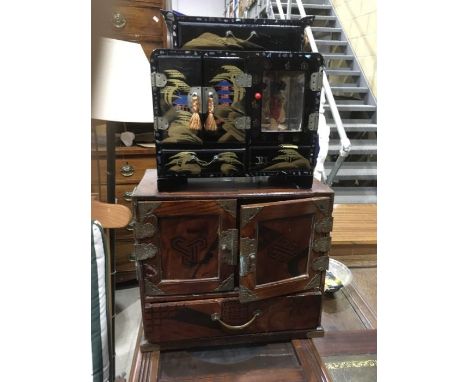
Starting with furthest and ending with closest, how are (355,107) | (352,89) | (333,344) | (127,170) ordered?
(352,89) < (355,107) < (127,170) < (333,344)

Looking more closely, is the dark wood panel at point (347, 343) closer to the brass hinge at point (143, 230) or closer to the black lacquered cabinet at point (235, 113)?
the black lacquered cabinet at point (235, 113)

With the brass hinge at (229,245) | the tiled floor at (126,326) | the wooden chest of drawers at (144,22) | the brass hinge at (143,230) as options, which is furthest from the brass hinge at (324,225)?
the wooden chest of drawers at (144,22)

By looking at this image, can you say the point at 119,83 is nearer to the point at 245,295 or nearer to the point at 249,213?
the point at 249,213

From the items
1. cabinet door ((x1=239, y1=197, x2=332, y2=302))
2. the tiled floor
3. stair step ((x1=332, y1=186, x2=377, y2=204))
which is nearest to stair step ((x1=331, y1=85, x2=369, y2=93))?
stair step ((x1=332, y1=186, x2=377, y2=204))

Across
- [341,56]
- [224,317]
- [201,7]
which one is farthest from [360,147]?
[201,7]

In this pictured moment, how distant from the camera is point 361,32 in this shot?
2.26 m

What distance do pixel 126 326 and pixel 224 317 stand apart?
0.51 metres

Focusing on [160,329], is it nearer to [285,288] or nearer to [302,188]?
[285,288]

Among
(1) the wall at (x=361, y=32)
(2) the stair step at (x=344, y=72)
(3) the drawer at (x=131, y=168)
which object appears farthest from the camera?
(2) the stair step at (x=344, y=72)

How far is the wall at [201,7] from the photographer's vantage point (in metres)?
3.28

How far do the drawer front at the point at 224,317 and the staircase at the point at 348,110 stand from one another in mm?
917

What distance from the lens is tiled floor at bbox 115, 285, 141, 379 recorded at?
45.2 inches

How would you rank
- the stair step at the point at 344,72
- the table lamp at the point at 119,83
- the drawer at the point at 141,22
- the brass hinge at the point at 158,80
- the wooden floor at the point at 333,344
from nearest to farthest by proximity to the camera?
the table lamp at the point at 119,83 → the brass hinge at the point at 158,80 → the wooden floor at the point at 333,344 → the drawer at the point at 141,22 → the stair step at the point at 344,72
